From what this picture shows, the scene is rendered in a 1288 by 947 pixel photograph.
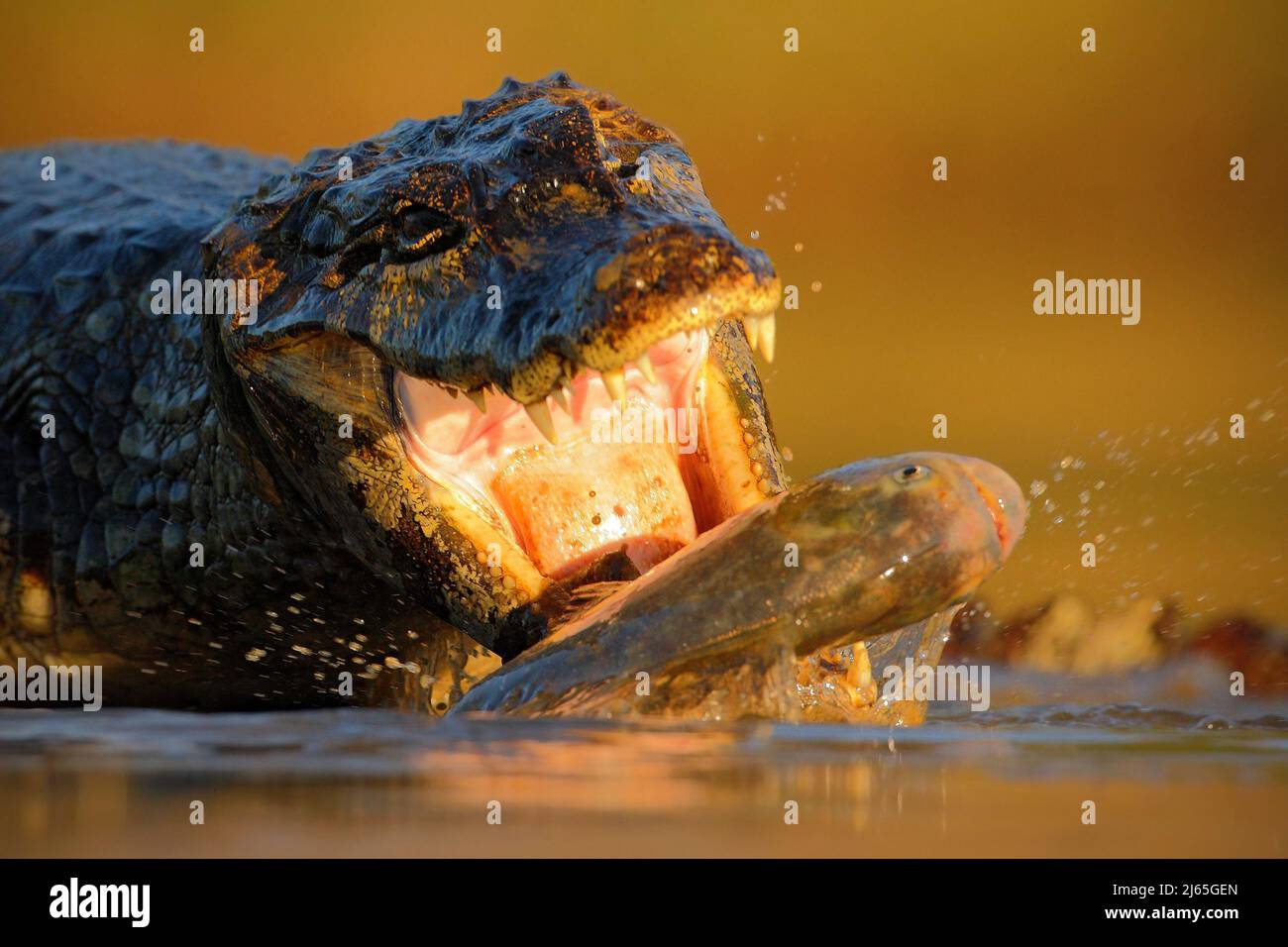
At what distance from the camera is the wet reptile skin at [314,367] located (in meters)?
2.84

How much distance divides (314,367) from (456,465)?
31 cm

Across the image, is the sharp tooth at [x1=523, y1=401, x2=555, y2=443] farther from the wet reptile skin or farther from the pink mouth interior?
the pink mouth interior

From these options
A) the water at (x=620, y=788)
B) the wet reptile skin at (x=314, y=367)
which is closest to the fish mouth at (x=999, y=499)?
the water at (x=620, y=788)

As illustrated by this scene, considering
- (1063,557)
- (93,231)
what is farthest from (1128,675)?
(93,231)

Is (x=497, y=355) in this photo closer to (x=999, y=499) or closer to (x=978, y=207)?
(x=999, y=499)

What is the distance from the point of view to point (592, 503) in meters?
3.30

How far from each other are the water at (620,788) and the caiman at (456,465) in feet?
0.75

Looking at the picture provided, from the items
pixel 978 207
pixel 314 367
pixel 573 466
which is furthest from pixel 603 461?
pixel 978 207

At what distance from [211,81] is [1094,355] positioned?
15.4 feet

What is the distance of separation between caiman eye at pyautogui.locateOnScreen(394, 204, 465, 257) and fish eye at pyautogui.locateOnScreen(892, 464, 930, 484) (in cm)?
83

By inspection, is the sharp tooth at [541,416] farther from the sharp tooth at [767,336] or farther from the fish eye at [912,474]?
the fish eye at [912,474]

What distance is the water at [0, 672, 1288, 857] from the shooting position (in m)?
A: 2.00

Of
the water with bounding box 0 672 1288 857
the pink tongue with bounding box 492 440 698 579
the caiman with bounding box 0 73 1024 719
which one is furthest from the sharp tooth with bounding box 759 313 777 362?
the water with bounding box 0 672 1288 857

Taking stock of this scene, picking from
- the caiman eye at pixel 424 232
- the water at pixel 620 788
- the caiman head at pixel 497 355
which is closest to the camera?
the water at pixel 620 788
